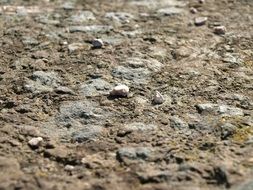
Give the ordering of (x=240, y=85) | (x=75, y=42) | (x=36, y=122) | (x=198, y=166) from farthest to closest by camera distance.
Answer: (x=75, y=42)
(x=240, y=85)
(x=36, y=122)
(x=198, y=166)

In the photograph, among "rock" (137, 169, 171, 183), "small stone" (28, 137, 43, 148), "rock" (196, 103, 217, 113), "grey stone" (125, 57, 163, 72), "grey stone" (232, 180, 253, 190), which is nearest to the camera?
"grey stone" (232, 180, 253, 190)

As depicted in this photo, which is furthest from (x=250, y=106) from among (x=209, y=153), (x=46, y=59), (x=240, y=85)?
(x=46, y=59)

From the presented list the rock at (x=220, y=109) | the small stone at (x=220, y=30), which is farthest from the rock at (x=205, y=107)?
the small stone at (x=220, y=30)

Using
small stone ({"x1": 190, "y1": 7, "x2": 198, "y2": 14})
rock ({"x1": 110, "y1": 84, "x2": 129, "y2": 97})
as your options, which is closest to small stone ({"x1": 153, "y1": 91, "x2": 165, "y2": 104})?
rock ({"x1": 110, "y1": 84, "x2": 129, "y2": 97})

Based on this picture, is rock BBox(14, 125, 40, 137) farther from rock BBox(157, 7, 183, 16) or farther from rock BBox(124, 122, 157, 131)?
rock BBox(157, 7, 183, 16)

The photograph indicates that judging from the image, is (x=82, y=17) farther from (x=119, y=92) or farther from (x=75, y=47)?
(x=119, y=92)

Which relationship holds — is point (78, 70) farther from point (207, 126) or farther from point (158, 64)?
point (207, 126)
